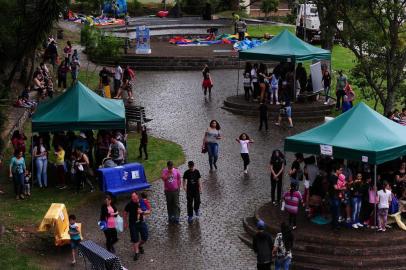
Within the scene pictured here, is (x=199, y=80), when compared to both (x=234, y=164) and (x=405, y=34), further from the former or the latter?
(x=234, y=164)

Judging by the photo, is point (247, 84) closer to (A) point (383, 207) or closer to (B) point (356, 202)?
(B) point (356, 202)

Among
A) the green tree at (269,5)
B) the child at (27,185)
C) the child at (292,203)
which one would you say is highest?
the green tree at (269,5)

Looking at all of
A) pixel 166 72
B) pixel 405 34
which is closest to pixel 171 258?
pixel 405 34

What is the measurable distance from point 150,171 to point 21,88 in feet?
36.4

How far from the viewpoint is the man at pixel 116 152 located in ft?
74.8

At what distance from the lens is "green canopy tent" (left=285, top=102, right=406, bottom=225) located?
18.5 m

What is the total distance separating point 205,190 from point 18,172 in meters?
5.09

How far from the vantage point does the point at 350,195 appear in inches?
738

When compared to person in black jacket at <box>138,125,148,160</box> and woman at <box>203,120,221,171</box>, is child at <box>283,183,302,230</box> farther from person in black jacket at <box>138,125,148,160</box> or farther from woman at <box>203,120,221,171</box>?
person in black jacket at <box>138,125,148,160</box>

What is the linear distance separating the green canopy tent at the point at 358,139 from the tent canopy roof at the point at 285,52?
12511mm

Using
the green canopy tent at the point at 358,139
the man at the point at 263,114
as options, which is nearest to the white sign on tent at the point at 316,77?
the man at the point at 263,114

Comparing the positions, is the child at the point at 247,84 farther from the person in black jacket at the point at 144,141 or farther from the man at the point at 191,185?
the man at the point at 191,185

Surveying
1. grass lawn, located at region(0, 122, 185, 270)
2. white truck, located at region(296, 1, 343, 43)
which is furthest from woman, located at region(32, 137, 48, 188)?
white truck, located at region(296, 1, 343, 43)

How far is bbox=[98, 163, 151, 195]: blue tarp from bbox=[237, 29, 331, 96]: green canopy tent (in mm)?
12485
